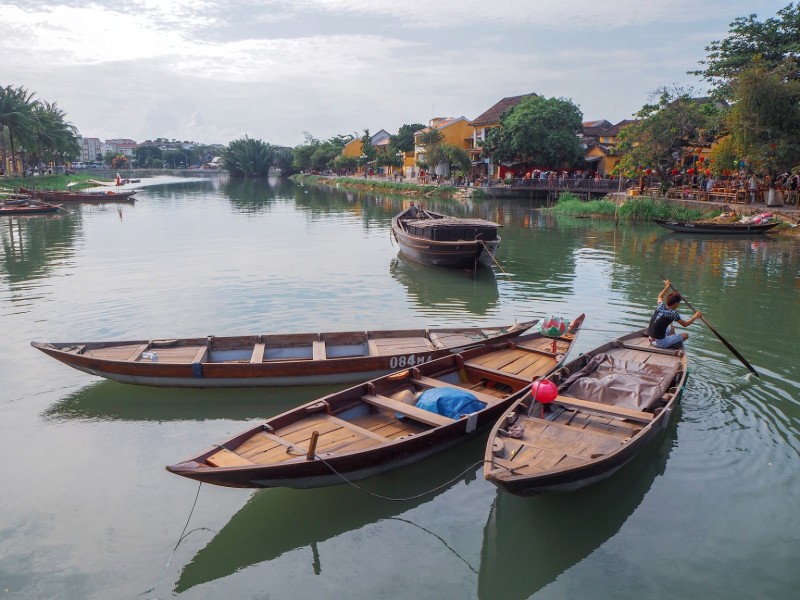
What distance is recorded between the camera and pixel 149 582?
5508 mm

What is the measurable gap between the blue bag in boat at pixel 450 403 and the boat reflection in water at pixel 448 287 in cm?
718

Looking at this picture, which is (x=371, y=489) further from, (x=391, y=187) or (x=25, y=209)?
(x=391, y=187)

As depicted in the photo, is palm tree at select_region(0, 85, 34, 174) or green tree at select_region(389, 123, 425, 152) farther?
green tree at select_region(389, 123, 425, 152)

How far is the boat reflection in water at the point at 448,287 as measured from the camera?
15266 mm

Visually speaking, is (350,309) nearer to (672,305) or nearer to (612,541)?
(672,305)

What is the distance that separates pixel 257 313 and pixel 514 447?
9059 mm

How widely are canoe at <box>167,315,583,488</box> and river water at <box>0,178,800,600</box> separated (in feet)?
2.01

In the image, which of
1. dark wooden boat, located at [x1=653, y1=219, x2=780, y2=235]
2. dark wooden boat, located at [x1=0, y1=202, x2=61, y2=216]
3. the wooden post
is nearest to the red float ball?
the wooden post

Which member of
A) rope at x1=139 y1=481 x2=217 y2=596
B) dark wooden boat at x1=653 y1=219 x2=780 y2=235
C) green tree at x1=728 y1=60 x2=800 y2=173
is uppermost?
green tree at x1=728 y1=60 x2=800 y2=173

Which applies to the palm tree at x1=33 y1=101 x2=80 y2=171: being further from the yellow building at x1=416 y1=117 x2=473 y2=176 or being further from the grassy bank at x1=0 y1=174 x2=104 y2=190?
the yellow building at x1=416 y1=117 x2=473 y2=176

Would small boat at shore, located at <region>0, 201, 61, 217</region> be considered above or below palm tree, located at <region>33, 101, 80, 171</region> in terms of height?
below

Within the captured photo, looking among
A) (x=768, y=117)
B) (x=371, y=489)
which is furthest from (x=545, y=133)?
(x=371, y=489)

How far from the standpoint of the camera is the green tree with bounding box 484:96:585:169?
1855 inches

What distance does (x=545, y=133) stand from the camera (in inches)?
1863
